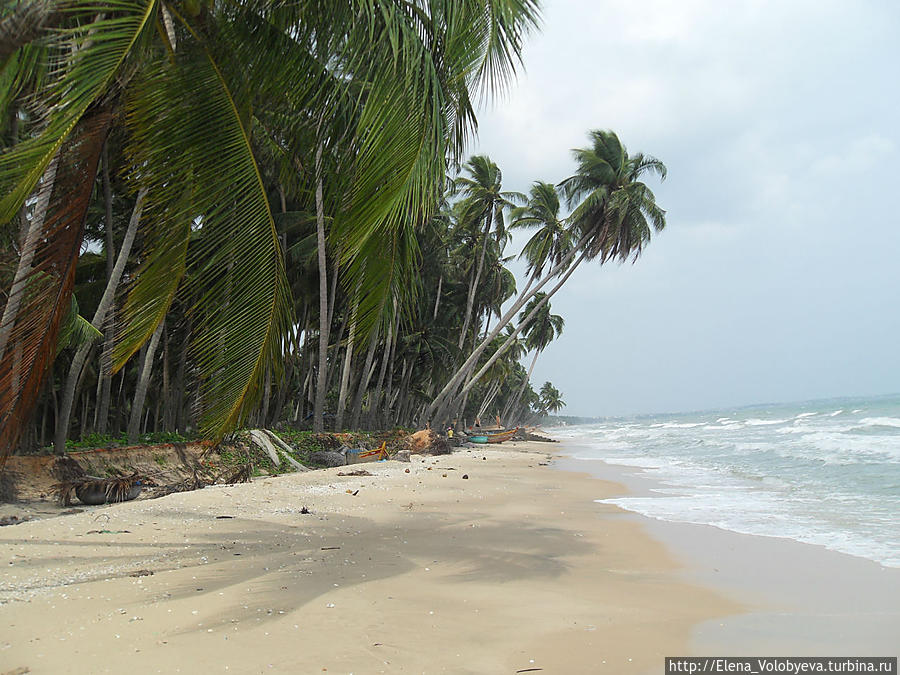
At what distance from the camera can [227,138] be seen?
4.68 metres

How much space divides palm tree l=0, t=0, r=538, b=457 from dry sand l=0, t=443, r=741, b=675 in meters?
1.27

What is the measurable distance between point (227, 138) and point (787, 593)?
20.2 ft

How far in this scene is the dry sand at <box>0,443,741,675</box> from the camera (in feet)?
10.7

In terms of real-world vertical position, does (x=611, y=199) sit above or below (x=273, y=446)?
above

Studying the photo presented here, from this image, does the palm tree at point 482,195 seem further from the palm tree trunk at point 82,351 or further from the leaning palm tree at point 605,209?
the palm tree trunk at point 82,351

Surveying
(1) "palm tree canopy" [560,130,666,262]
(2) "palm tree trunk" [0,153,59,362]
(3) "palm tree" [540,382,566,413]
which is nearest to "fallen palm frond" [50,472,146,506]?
(2) "palm tree trunk" [0,153,59,362]

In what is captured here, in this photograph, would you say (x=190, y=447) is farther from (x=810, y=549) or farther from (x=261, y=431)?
(x=810, y=549)

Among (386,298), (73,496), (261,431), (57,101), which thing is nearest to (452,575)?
(386,298)

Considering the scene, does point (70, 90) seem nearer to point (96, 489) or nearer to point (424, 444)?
point (96, 489)

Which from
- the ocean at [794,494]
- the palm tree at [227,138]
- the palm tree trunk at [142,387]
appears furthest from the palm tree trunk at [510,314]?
the palm tree at [227,138]

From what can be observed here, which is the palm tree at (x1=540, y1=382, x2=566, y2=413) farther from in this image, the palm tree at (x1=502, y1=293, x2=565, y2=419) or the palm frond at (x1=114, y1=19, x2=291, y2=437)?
the palm frond at (x1=114, y1=19, x2=291, y2=437)

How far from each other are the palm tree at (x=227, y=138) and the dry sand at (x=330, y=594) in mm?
1271

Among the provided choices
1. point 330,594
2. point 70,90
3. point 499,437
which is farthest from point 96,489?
point 499,437

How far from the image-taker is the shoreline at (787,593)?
3.87m
